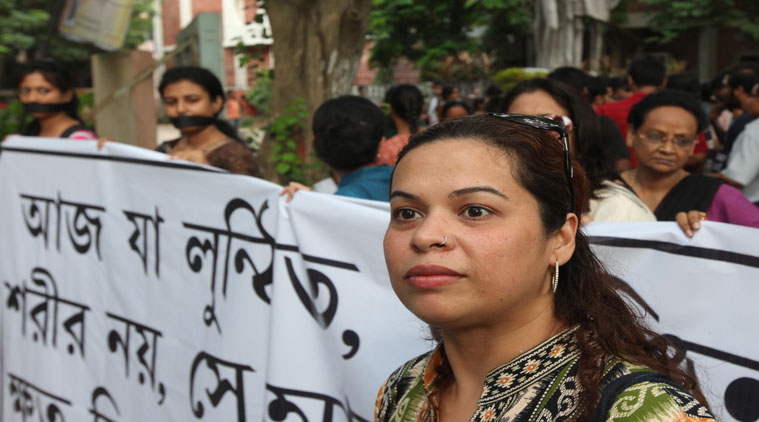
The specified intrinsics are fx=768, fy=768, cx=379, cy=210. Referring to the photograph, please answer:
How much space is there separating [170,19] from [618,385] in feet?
112

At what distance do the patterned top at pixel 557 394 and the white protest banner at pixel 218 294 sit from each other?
66 cm

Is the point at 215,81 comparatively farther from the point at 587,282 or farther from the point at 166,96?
the point at 587,282

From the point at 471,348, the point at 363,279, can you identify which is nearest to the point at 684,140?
the point at 363,279

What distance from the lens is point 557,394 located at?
3.95ft

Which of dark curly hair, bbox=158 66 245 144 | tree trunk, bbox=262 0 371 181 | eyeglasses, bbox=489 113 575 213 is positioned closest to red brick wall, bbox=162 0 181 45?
tree trunk, bbox=262 0 371 181

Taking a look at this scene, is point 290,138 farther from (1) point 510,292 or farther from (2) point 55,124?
(1) point 510,292

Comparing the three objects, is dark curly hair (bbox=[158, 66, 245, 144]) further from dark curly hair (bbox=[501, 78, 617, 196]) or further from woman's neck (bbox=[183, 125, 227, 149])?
dark curly hair (bbox=[501, 78, 617, 196])

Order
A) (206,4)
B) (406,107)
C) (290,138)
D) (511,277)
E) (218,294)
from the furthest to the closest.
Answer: (206,4) < (406,107) < (290,138) < (218,294) < (511,277)

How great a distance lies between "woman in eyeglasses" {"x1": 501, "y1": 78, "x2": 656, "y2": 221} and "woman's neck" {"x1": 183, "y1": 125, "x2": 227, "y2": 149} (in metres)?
1.53

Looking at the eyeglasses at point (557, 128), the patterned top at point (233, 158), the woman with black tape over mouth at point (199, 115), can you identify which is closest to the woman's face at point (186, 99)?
the woman with black tape over mouth at point (199, 115)

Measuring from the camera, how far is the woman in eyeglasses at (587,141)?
8.03 feet

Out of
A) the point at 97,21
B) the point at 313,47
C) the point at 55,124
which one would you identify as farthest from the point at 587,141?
the point at 97,21

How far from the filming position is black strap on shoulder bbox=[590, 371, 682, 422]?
1.12 metres

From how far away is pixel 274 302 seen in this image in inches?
97.5
